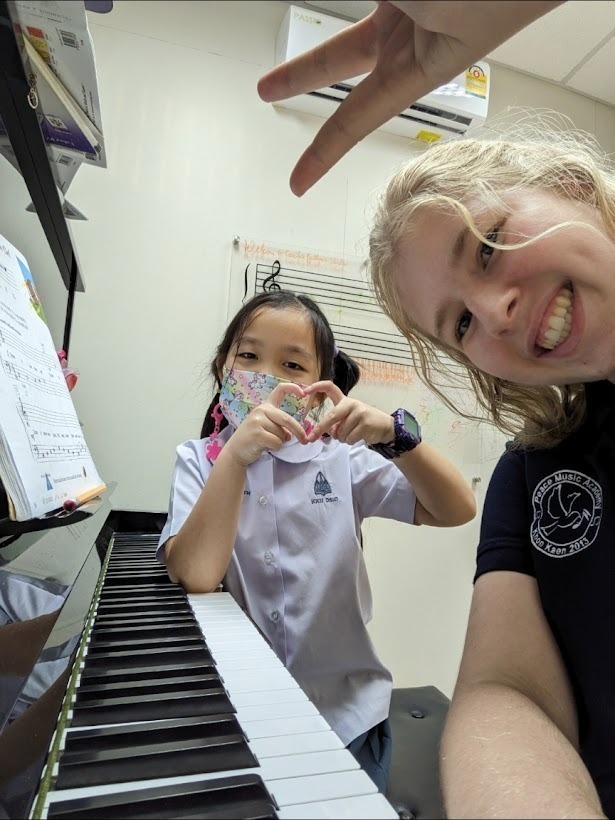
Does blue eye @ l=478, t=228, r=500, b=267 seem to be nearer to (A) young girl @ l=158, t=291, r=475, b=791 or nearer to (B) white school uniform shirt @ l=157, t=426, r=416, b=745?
(A) young girl @ l=158, t=291, r=475, b=791

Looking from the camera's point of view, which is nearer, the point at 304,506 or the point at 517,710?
the point at 517,710

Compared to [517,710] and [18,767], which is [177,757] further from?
[517,710]

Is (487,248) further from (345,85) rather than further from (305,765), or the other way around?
(305,765)

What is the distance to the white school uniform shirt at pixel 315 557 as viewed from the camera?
750mm

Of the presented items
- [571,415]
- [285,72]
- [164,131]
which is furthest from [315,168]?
[571,415]

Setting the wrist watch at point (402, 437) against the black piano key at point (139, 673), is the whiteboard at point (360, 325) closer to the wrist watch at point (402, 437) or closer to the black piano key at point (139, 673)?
the wrist watch at point (402, 437)

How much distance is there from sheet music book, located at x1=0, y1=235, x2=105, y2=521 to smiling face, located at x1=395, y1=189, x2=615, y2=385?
42cm

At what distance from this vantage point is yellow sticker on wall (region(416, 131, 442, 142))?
0.43 metres

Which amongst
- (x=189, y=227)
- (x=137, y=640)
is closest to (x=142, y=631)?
(x=137, y=640)

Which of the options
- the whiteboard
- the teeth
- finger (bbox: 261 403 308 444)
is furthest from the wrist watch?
the whiteboard

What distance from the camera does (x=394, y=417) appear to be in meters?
0.71

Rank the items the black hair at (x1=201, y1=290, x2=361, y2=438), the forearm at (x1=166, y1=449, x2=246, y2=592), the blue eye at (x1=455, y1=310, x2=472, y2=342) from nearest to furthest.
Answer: the blue eye at (x1=455, y1=310, x2=472, y2=342) → the forearm at (x1=166, y1=449, x2=246, y2=592) → the black hair at (x1=201, y1=290, x2=361, y2=438)

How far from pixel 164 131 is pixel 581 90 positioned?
1.29ft

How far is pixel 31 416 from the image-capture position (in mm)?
501
